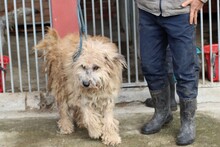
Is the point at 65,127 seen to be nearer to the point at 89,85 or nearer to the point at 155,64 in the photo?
the point at 89,85

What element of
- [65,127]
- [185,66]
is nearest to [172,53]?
[185,66]

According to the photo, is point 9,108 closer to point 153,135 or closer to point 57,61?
point 57,61

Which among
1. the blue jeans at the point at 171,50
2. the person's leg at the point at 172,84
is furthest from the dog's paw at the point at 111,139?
the person's leg at the point at 172,84

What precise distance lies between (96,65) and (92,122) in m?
0.57

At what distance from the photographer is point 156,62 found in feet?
14.9

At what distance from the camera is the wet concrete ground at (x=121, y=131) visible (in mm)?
4590

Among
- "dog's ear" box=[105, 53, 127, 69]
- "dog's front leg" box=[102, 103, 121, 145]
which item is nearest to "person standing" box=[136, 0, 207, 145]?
"dog's ear" box=[105, 53, 127, 69]

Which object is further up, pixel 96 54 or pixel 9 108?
pixel 96 54

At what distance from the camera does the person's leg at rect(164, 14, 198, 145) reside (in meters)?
4.22

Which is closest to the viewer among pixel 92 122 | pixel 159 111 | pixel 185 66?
pixel 185 66

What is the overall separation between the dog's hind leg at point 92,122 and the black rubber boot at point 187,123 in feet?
2.39

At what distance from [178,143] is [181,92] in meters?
0.46

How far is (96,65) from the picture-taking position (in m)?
4.20

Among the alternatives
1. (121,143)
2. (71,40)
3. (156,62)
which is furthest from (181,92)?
(71,40)
